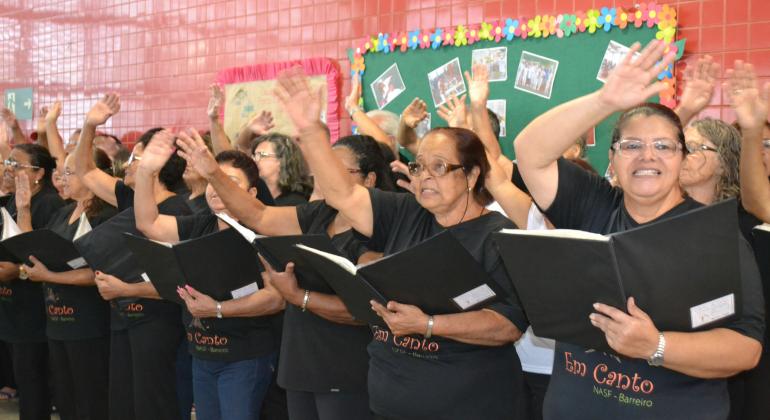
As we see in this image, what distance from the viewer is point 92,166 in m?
4.00

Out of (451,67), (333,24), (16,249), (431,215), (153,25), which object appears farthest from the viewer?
(153,25)

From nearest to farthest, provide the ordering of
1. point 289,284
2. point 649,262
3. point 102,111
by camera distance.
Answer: point 649,262 → point 289,284 → point 102,111

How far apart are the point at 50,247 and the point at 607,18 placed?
9.55 ft

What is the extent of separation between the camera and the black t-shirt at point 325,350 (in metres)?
2.76

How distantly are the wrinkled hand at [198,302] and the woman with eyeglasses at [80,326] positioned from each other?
1.11m

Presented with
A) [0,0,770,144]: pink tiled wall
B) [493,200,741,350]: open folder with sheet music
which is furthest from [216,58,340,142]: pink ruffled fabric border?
[493,200,741,350]: open folder with sheet music

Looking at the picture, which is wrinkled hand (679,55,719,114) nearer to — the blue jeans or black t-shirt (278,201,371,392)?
black t-shirt (278,201,371,392)

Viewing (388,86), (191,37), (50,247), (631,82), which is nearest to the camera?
(631,82)

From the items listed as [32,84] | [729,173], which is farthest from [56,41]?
[729,173]

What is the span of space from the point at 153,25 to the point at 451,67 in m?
3.25

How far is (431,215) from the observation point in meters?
2.50

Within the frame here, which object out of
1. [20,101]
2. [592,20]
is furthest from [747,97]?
[20,101]

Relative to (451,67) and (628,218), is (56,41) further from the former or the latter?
(628,218)

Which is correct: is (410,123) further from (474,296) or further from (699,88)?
(474,296)
